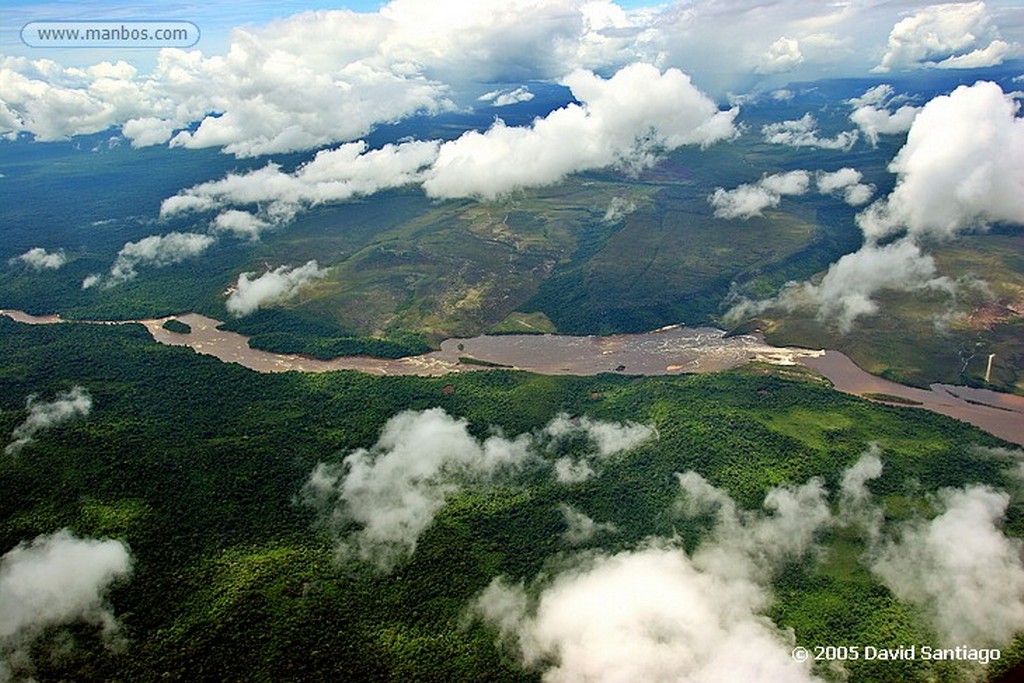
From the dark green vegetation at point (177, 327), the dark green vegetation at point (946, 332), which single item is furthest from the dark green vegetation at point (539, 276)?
the dark green vegetation at point (177, 327)

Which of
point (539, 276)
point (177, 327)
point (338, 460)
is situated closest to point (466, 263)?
point (539, 276)

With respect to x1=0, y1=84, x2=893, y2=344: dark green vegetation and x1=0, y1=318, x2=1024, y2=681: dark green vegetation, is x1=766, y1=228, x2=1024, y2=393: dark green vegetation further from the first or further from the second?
x1=0, y1=84, x2=893, y2=344: dark green vegetation

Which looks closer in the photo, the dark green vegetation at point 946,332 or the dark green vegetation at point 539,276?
the dark green vegetation at point 946,332

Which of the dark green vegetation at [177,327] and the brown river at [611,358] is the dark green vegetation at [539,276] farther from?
the dark green vegetation at [177,327]

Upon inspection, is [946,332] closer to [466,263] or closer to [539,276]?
[539,276]

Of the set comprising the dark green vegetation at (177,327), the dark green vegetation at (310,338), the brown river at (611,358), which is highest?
the dark green vegetation at (177,327)

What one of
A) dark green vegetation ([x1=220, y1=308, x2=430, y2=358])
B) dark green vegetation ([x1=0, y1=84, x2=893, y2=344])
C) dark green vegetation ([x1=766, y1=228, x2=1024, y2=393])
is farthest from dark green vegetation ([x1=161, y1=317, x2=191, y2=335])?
dark green vegetation ([x1=766, y1=228, x2=1024, y2=393])

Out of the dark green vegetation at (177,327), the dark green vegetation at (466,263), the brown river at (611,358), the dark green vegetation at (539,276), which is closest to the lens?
the brown river at (611,358)
